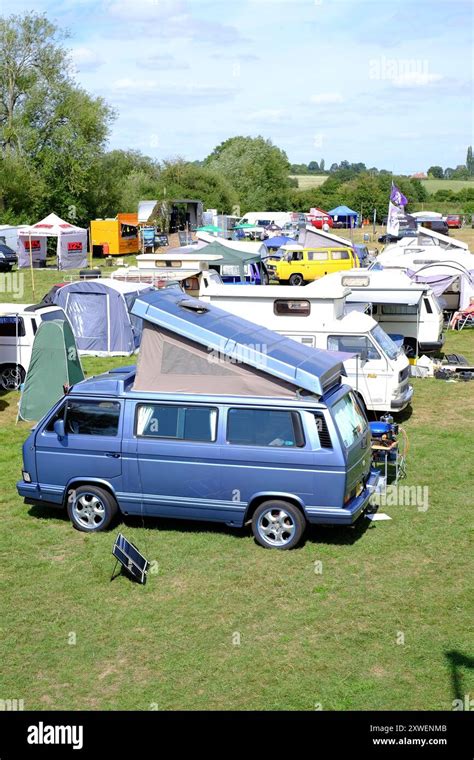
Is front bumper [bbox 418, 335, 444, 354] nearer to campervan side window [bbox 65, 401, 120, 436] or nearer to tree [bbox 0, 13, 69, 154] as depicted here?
campervan side window [bbox 65, 401, 120, 436]

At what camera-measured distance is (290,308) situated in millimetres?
15070

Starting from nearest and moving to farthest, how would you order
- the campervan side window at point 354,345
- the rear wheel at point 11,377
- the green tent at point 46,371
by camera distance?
the campervan side window at point 354,345
the green tent at point 46,371
the rear wheel at point 11,377

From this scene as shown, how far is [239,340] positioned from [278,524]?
2038 mm

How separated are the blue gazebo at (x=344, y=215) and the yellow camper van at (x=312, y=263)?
29.5m

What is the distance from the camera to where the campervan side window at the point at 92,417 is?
30.9ft

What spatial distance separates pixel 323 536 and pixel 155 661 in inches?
119

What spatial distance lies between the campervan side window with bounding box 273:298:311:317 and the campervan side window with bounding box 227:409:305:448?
601 centimetres

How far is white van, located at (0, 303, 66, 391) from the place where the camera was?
15703mm

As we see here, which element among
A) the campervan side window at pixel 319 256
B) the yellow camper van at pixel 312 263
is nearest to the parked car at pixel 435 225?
the yellow camper van at pixel 312 263

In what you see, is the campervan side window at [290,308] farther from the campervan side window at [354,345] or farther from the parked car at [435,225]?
the parked car at [435,225]

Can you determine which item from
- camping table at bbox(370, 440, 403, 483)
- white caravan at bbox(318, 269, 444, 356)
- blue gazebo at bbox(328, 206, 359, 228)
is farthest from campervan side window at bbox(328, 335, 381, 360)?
blue gazebo at bbox(328, 206, 359, 228)

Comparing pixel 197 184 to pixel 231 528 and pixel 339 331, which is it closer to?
pixel 339 331
